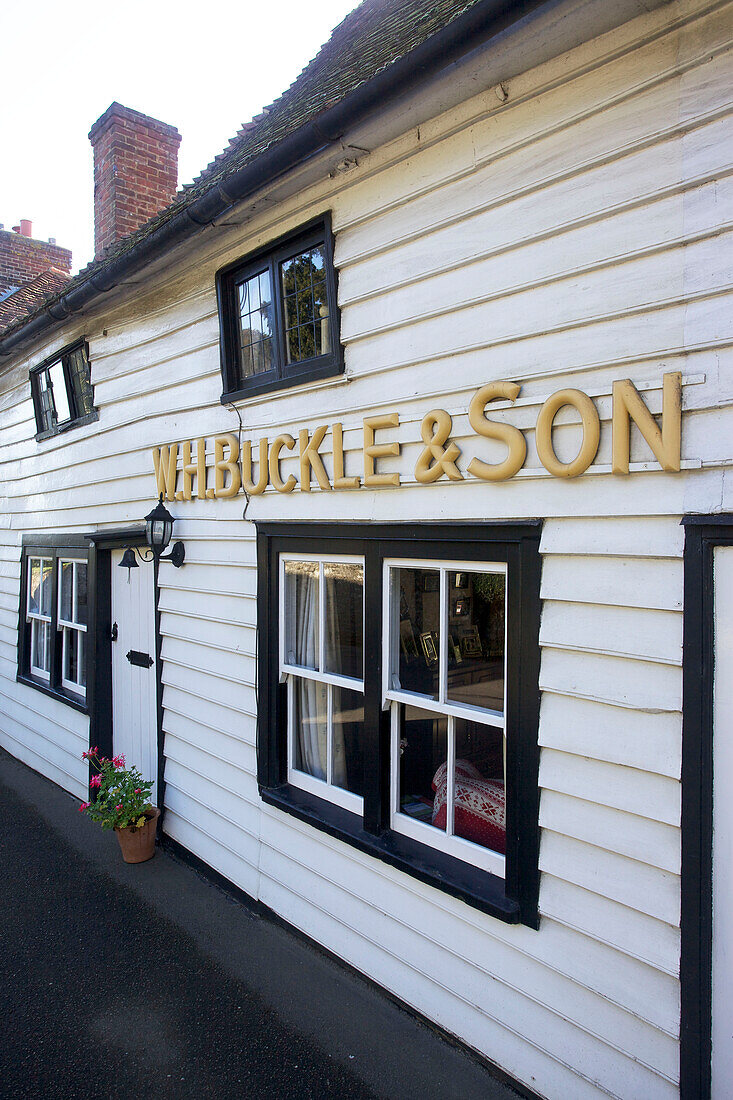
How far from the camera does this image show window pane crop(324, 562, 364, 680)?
3.93 meters

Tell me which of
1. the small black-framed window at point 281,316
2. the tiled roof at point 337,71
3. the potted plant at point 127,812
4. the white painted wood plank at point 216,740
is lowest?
the potted plant at point 127,812

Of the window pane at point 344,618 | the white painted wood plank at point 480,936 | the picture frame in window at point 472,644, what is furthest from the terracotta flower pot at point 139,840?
the picture frame in window at point 472,644

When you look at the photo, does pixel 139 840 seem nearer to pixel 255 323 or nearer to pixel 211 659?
pixel 211 659

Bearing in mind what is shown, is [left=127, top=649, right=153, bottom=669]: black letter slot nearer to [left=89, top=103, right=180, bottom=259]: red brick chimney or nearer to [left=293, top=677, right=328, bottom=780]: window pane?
[left=293, top=677, right=328, bottom=780]: window pane

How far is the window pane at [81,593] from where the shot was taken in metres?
7.14

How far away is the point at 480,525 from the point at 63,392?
591 centimetres

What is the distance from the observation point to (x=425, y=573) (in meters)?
3.53

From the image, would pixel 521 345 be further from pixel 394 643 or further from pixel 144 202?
pixel 144 202

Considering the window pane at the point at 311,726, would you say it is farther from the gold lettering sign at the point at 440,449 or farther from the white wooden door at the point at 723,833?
the white wooden door at the point at 723,833

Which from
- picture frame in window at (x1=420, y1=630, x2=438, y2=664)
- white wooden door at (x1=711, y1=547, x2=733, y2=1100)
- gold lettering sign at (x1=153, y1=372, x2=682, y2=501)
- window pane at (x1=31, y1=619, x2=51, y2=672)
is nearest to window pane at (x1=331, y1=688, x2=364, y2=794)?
picture frame in window at (x1=420, y1=630, x2=438, y2=664)

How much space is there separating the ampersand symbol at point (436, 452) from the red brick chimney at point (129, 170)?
19.1 feet

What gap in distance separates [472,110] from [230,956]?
193 inches

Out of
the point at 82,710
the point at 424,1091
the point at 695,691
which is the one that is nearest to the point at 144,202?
the point at 82,710

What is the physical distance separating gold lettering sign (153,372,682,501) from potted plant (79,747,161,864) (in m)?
2.40
